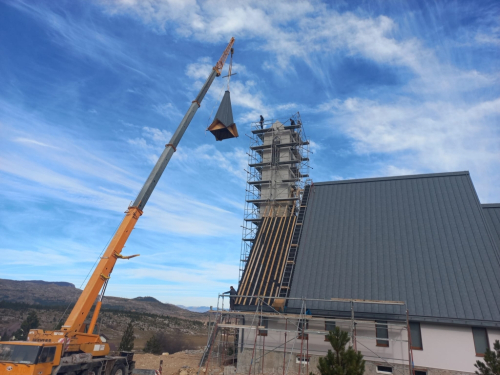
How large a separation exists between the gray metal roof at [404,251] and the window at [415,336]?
68 cm

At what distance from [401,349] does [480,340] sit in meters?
4.08

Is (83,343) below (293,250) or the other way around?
below

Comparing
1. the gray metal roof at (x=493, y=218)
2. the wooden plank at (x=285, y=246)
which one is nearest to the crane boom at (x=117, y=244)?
the wooden plank at (x=285, y=246)

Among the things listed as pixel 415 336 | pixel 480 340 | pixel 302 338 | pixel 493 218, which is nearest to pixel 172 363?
pixel 302 338

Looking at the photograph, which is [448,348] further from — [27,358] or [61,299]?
[61,299]

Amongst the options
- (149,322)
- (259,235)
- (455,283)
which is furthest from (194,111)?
(149,322)

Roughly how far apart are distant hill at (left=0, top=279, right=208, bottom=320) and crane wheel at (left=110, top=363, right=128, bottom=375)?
103 m

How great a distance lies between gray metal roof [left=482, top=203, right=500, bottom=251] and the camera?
23.7m

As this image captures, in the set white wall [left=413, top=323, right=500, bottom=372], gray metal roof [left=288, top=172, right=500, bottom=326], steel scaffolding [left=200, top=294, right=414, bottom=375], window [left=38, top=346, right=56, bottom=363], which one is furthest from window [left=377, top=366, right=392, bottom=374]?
window [left=38, top=346, right=56, bottom=363]

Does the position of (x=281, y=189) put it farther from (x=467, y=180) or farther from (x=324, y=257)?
(x=467, y=180)

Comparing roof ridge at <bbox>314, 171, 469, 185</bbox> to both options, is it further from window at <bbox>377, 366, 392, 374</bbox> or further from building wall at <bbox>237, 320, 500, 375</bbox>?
window at <bbox>377, 366, 392, 374</bbox>

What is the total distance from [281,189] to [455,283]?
23224 millimetres

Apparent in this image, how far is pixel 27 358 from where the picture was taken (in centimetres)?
1326

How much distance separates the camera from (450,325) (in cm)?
1902
